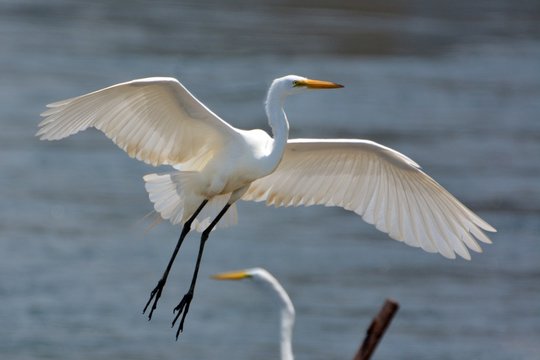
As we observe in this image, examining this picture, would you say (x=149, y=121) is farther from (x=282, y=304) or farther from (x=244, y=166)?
(x=282, y=304)

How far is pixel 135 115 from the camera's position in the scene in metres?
6.44

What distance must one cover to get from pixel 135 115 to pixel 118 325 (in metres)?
5.04

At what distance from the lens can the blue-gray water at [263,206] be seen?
1124 cm

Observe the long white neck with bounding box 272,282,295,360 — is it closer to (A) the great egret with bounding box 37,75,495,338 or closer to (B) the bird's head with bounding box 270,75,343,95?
(A) the great egret with bounding box 37,75,495,338

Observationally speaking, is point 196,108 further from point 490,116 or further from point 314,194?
point 490,116

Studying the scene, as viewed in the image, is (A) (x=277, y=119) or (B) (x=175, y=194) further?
(B) (x=175, y=194)

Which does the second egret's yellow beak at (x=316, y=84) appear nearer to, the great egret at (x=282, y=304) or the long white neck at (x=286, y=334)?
the great egret at (x=282, y=304)

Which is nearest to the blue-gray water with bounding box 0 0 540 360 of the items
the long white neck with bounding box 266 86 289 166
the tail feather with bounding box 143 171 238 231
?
the tail feather with bounding box 143 171 238 231

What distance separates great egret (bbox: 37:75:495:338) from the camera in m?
6.26

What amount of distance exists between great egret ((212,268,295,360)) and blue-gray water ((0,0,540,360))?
2582 mm

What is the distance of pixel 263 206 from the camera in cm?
1429

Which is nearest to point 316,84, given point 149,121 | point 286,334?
point 149,121

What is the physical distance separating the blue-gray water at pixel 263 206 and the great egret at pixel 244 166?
3.87 metres

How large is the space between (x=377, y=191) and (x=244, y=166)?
0.84m
